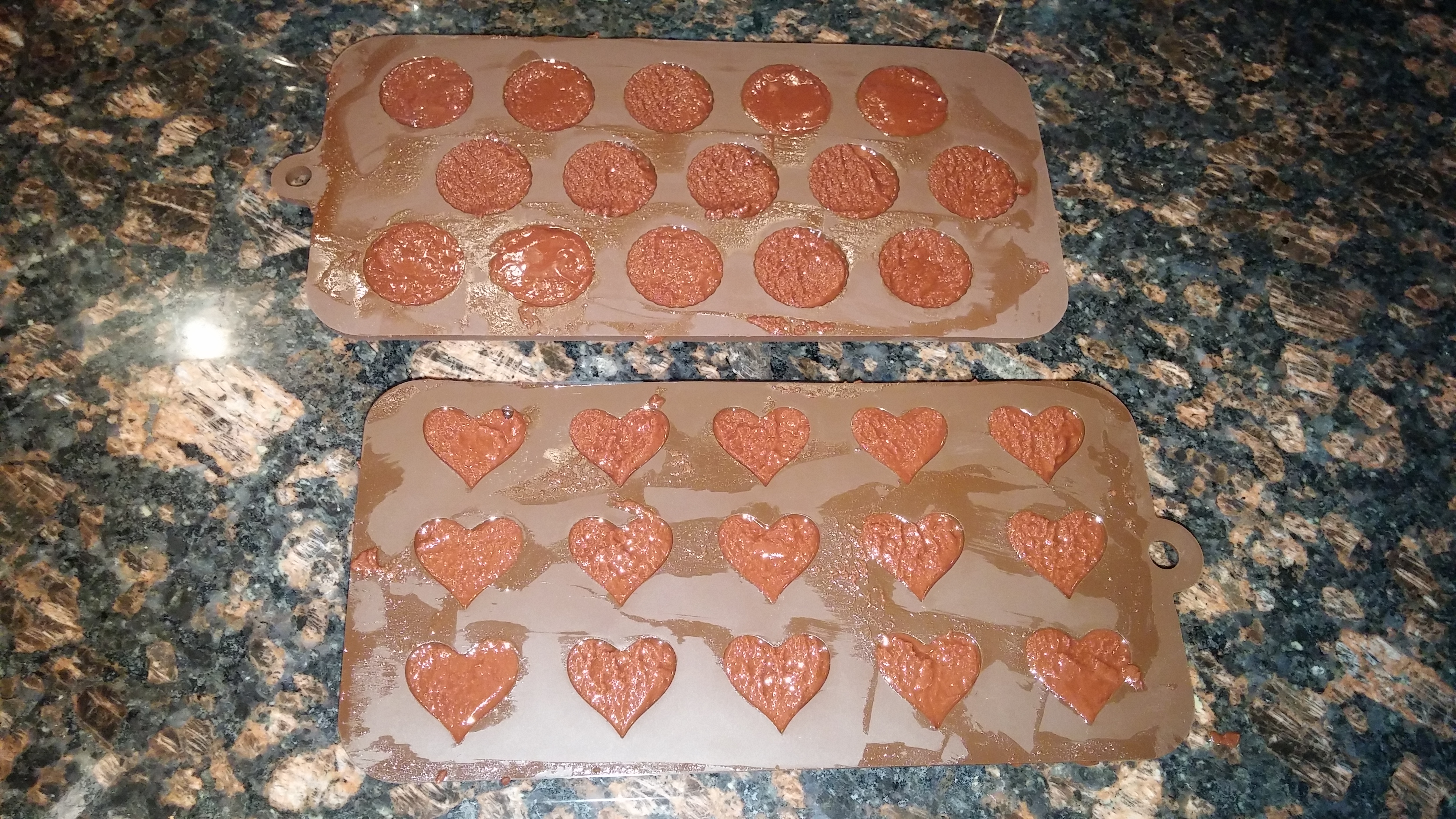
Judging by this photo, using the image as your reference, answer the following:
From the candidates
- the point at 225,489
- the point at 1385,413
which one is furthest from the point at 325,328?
the point at 1385,413

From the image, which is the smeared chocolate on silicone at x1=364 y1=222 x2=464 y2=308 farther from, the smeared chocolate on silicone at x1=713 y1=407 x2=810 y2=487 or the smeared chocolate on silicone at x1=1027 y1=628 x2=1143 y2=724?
the smeared chocolate on silicone at x1=1027 y1=628 x2=1143 y2=724

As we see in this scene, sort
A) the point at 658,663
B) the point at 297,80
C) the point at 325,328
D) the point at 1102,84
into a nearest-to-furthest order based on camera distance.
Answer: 1. the point at 658,663
2. the point at 325,328
3. the point at 297,80
4. the point at 1102,84

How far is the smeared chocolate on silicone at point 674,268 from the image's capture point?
80.0 inches

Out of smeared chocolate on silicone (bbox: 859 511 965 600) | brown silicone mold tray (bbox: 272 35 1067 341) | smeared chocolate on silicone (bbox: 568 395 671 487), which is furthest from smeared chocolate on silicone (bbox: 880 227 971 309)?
smeared chocolate on silicone (bbox: 568 395 671 487)

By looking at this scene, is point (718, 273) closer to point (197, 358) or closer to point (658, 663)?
point (658, 663)

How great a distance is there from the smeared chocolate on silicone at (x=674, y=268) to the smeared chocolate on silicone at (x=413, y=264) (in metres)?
0.39

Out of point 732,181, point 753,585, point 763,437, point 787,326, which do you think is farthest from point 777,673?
point 732,181

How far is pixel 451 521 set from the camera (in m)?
1.84

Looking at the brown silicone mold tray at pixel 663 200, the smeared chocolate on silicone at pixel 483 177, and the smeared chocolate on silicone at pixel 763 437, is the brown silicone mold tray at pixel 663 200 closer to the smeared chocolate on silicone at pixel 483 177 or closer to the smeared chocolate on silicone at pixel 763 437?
the smeared chocolate on silicone at pixel 483 177

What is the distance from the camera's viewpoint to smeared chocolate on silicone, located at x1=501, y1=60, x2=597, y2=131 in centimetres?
220

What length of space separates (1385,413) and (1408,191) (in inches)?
26.4

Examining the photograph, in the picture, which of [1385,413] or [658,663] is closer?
[658,663]

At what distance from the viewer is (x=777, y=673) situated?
5.83 ft

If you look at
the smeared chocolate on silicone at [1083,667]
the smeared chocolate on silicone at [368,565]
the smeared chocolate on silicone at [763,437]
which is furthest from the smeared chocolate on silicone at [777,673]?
the smeared chocolate on silicone at [368,565]
